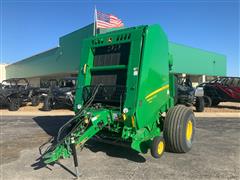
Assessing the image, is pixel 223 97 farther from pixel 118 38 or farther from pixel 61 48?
pixel 61 48

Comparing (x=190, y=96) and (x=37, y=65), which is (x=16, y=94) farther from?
(x=37, y=65)

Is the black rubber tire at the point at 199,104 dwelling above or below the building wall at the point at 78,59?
below

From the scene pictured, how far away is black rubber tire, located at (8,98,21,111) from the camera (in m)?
17.9

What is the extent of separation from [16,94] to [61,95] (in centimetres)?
330

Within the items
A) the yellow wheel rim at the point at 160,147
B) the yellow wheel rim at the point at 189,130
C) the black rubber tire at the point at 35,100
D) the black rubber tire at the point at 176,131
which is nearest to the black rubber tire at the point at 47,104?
the black rubber tire at the point at 35,100

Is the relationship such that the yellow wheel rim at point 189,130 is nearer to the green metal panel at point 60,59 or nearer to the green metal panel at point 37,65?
the green metal panel at point 60,59

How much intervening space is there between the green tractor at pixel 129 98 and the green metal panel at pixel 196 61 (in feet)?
99.6

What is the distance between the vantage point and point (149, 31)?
21.8ft

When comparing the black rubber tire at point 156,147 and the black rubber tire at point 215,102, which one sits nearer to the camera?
the black rubber tire at point 156,147

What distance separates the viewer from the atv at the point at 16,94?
18.1 metres

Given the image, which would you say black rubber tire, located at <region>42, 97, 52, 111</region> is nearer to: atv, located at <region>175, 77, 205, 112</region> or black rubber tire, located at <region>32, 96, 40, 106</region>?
black rubber tire, located at <region>32, 96, 40, 106</region>

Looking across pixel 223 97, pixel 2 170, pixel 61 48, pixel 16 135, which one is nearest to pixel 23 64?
pixel 61 48

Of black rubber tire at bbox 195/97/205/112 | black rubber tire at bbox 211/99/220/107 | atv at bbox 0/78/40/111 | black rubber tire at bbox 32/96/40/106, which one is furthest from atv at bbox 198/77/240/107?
atv at bbox 0/78/40/111

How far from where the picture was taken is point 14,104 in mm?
18016
